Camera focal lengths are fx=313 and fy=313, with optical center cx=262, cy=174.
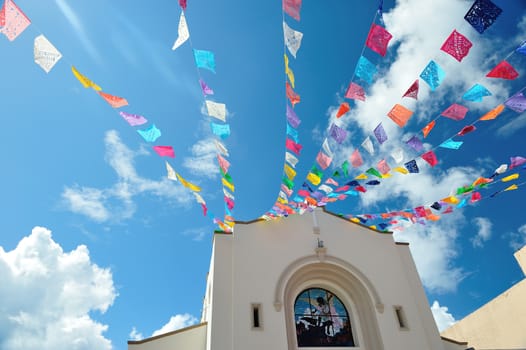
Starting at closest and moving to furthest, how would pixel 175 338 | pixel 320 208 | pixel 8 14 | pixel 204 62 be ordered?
pixel 8 14 < pixel 204 62 < pixel 175 338 < pixel 320 208

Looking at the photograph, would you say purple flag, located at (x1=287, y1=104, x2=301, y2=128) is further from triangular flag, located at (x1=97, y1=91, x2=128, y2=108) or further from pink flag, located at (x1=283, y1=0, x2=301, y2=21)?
triangular flag, located at (x1=97, y1=91, x2=128, y2=108)

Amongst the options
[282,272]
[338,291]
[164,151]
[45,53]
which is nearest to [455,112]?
[164,151]

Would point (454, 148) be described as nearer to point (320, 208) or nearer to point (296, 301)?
point (320, 208)

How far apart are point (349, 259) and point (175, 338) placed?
5466 millimetres

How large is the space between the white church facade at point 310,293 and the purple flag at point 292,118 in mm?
A: 4261

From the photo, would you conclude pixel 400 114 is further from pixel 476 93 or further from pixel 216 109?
pixel 216 109

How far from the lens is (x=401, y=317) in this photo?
29.1 ft

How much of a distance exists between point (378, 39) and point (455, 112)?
7.84ft

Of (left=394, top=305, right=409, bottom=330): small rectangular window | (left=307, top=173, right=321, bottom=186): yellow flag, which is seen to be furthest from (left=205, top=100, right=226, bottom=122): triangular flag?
(left=394, top=305, right=409, bottom=330): small rectangular window

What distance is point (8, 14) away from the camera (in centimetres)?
424

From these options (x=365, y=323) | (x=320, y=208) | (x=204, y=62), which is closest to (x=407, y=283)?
(x=365, y=323)

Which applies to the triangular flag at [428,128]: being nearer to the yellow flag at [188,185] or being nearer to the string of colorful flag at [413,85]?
the string of colorful flag at [413,85]

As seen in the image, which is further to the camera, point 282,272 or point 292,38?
point 282,272

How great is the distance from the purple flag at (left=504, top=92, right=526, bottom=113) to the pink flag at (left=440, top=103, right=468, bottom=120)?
0.69 metres
